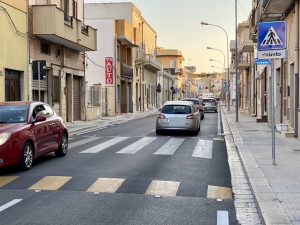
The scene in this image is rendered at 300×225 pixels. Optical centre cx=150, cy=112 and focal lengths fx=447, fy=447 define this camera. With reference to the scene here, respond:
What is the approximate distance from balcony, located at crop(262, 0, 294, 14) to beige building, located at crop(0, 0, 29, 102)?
10615mm

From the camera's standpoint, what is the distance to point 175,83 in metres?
94.6

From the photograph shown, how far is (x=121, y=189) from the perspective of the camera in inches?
307

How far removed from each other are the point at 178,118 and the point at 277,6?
19.1ft

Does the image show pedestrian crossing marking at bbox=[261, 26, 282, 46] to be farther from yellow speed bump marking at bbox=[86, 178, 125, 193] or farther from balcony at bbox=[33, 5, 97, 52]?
balcony at bbox=[33, 5, 97, 52]

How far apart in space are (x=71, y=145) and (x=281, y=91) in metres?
10.4

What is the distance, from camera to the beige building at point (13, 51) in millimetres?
18500

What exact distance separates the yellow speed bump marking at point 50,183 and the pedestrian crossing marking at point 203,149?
4681 millimetres

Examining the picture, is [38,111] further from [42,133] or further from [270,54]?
[270,54]

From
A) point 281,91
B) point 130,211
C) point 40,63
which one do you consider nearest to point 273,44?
point 130,211

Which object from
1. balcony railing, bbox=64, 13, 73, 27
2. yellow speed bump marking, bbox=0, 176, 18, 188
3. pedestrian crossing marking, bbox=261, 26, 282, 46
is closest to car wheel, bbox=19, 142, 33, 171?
yellow speed bump marking, bbox=0, 176, 18, 188

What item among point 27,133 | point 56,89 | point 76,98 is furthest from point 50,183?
point 76,98

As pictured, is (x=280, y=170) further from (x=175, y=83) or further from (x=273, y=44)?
(x=175, y=83)

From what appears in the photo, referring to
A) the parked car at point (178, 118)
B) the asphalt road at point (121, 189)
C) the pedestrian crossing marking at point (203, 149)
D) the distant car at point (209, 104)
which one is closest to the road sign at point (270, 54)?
the asphalt road at point (121, 189)

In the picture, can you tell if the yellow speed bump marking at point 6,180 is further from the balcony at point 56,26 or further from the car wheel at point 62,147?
the balcony at point 56,26
